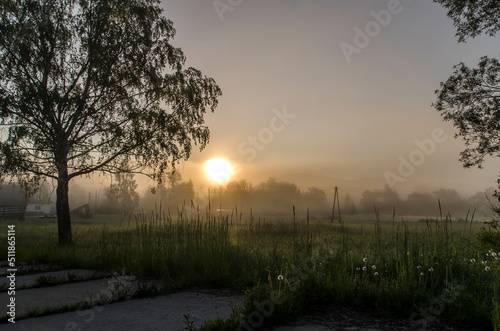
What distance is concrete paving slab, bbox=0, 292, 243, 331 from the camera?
3.54 metres

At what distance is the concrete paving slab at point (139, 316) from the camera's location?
11.6 ft

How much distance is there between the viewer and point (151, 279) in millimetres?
6156

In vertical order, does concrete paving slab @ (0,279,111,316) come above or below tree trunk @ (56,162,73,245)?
below

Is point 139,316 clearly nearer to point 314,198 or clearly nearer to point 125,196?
point 125,196

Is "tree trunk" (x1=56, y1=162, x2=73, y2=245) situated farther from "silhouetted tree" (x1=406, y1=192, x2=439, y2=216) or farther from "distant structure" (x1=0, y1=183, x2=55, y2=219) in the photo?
"silhouetted tree" (x1=406, y1=192, x2=439, y2=216)

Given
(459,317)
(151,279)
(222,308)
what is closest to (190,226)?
(151,279)

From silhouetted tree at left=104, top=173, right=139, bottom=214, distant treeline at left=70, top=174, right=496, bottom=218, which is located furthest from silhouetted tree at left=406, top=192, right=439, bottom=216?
silhouetted tree at left=104, top=173, right=139, bottom=214

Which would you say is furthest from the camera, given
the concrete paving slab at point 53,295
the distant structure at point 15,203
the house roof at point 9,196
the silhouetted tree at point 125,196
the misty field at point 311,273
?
the silhouetted tree at point 125,196

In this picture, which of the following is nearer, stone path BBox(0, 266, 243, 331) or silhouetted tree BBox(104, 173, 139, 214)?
stone path BBox(0, 266, 243, 331)

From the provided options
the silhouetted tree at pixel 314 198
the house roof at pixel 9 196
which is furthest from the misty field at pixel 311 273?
the silhouetted tree at pixel 314 198

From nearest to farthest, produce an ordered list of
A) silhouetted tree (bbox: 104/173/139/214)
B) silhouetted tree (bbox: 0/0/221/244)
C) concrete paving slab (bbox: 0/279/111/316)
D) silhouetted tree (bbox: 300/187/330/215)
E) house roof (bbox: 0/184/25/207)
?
1. concrete paving slab (bbox: 0/279/111/316)
2. silhouetted tree (bbox: 0/0/221/244)
3. house roof (bbox: 0/184/25/207)
4. silhouetted tree (bbox: 104/173/139/214)
5. silhouetted tree (bbox: 300/187/330/215)

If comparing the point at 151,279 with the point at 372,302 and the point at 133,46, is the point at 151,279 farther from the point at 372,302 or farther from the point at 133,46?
the point at 133,46

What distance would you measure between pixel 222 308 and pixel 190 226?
380 cm

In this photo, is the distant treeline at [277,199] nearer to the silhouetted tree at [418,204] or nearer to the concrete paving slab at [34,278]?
the silhouetted tree at [418,204]
